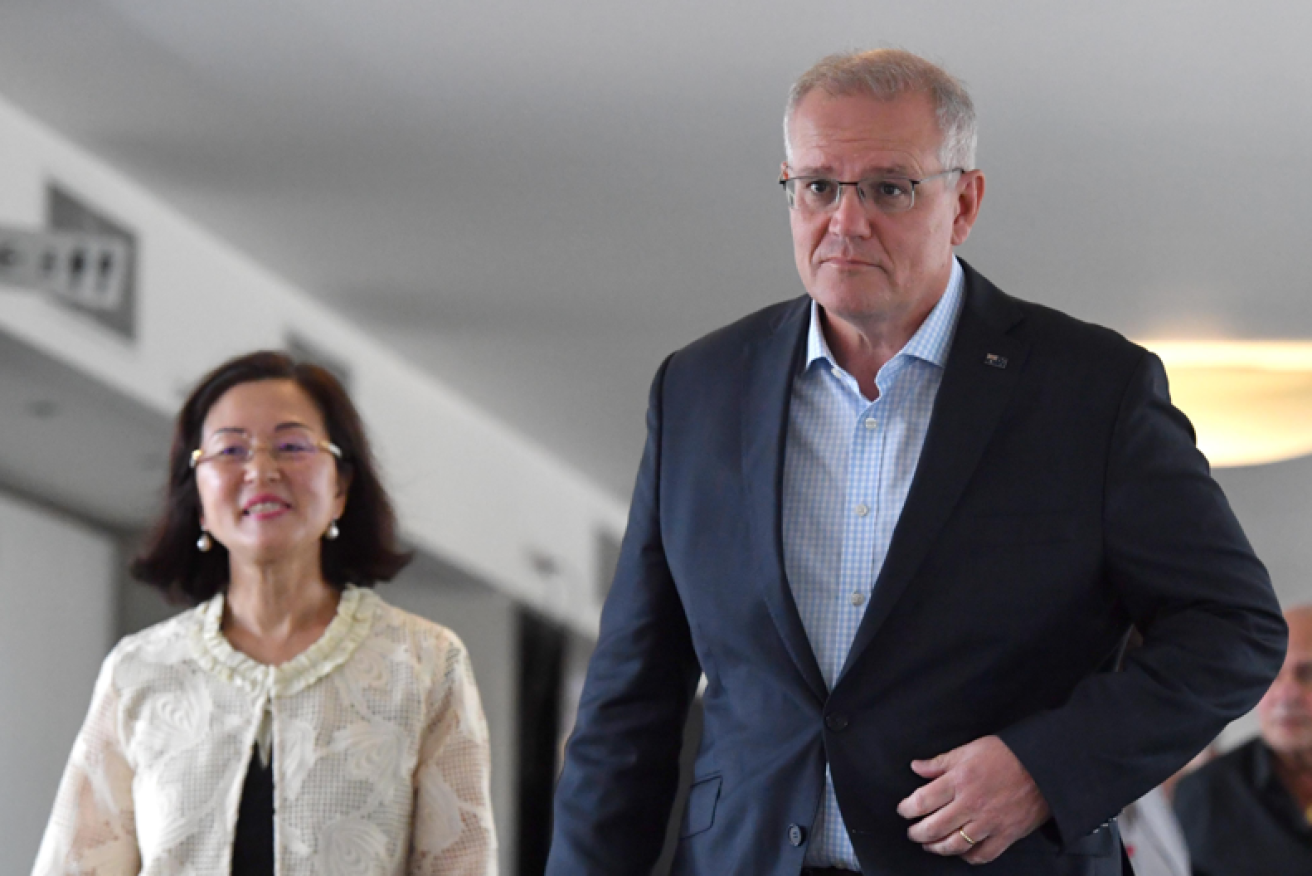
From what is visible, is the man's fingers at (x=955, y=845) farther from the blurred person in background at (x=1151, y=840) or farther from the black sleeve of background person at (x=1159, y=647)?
the blurred person in background at (x=1151, y=840)

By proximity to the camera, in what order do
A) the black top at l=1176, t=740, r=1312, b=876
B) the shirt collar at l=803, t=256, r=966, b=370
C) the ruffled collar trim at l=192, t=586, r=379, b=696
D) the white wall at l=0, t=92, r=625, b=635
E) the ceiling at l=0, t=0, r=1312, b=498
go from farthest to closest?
1. the white wall at l=0, t=92, r=625, b=635
2. the ceiling at l=0, t=0, r=1312, b=498
3. the black top at l=1176, t=740, r=1312, b=876
4. the ruffled collar trim at l=192, t=586, r=379, b=696
5. the shirt collar at l=803, t=256, r=966, b=370

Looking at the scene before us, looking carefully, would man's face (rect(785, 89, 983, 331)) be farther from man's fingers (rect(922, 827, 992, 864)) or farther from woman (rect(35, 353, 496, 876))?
woman (rect(35, 353, 496, 876))

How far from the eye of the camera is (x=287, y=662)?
2.70 meters

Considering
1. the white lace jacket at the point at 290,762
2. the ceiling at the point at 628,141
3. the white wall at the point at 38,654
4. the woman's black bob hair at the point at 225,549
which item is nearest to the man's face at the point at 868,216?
the white lace jacket at the point at 290,762

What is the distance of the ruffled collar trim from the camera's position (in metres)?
2.67

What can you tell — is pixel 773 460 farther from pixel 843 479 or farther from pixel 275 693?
pixel 275 693

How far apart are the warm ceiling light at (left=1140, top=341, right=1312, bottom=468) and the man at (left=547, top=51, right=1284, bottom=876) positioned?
4.82 meters

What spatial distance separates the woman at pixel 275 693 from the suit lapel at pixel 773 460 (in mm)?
1016

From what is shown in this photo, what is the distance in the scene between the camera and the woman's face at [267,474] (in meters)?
2.74

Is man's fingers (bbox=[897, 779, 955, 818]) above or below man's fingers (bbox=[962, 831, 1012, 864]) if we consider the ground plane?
above

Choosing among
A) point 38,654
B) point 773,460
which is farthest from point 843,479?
point 38,654

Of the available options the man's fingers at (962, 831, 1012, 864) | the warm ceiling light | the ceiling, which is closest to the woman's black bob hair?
the man's fingers at (962, 831, 1012, 864)

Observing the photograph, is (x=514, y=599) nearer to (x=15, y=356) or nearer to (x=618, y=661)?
(x=15, y=356)

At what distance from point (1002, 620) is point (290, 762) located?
1.29 metres
